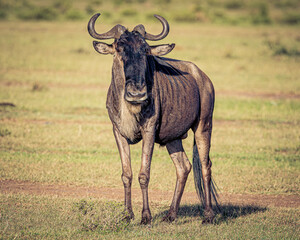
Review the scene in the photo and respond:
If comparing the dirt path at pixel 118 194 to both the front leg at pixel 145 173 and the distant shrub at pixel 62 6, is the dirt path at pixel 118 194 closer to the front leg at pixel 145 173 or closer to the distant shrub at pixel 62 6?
the front leg at pixel 145 173

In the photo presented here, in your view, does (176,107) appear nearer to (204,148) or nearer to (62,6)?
(204,148)

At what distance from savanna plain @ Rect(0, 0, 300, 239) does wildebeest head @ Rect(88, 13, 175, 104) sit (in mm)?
1445

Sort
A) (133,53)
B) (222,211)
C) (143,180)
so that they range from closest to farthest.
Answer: (133,53) → (143,180) → (222,211)

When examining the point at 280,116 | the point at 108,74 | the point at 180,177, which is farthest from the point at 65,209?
the point at 108,74

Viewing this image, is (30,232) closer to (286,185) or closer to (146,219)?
(146,219)

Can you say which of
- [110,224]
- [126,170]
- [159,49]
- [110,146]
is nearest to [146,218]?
[110,224]

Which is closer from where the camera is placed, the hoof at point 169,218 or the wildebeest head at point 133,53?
the wildebeest head at point 133,53

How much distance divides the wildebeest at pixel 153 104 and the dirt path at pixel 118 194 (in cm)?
73

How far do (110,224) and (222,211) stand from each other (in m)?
1.93

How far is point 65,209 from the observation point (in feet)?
22.7

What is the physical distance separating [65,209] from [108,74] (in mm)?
13226

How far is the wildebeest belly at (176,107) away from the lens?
668 cm

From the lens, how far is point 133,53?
6.02 meters

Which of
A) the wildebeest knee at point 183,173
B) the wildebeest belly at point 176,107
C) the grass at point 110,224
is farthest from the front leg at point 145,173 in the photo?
the wildebeest knee at point 183,173
